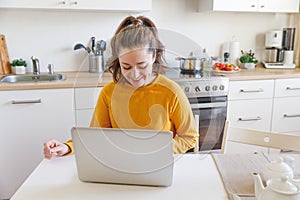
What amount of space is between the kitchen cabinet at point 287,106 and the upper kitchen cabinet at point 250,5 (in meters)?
0.66

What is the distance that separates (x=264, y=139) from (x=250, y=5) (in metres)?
1.64

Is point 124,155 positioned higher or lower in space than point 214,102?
higher

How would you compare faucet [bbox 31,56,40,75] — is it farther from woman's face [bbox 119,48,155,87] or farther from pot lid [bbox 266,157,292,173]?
pot lid [bbox 266,157,292,173]

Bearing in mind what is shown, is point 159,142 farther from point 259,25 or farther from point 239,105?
point 259,25

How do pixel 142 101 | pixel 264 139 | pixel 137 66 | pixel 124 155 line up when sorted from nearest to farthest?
pixel 124 155, pixel 137 66, pixel 142 101, pixel 264 139

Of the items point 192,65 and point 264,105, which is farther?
point 264,105

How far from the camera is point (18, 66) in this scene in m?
2.52

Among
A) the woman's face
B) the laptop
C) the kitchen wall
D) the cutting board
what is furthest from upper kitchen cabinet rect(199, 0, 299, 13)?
the laptop

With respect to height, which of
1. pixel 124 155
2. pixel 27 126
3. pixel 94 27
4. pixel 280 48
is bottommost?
pixel 27 126

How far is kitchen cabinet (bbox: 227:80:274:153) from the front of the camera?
250cm

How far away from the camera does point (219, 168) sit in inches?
44.0

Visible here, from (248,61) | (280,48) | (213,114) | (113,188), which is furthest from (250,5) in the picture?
(113,188)

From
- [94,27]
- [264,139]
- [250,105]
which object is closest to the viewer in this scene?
[264,139]

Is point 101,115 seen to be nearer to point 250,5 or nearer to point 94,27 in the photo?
point 94,27
